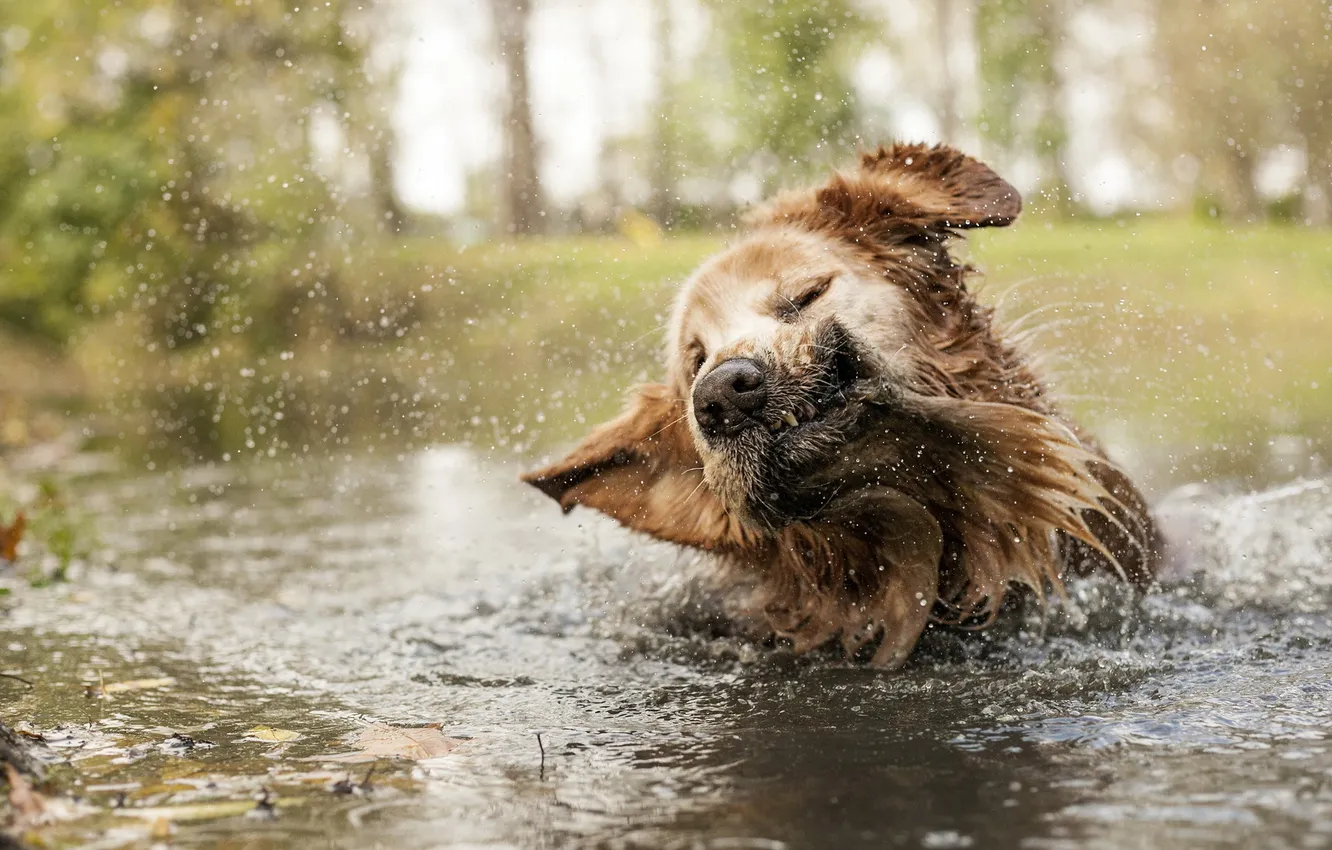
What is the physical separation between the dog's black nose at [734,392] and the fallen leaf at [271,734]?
55.2 inches

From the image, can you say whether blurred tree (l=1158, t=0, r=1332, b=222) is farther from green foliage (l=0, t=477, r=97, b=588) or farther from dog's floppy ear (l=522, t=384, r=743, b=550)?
dog's floppy ear (l=522, t=384, r=743, b=550)

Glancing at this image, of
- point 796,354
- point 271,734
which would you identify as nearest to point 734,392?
point 796,354

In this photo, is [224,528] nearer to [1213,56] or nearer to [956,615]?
[956,615]

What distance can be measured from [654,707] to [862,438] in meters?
0.94

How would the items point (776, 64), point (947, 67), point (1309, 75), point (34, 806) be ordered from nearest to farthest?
point (34, 806), point (776, 64), point (1309, 75), point (947, 67)

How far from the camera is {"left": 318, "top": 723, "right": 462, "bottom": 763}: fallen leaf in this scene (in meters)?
3.32

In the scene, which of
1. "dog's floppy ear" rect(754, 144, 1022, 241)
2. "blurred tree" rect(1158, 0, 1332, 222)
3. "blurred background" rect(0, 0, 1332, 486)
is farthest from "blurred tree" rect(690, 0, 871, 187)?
"dog's floppy ear" rect(754, 144, 1022, 241)

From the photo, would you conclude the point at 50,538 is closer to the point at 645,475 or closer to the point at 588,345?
the point at 645,475

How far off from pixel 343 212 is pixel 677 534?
15.1 m

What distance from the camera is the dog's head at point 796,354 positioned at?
3824 mm

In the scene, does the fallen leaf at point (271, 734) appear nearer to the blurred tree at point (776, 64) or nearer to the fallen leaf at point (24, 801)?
the fallen leaf at point (24, 801)

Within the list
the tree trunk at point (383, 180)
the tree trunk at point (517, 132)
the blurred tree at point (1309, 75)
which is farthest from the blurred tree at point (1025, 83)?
the tree trunk at point (383, 180)

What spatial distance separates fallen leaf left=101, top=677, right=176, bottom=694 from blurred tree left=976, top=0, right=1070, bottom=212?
28396 millimetres

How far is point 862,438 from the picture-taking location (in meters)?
3.87
